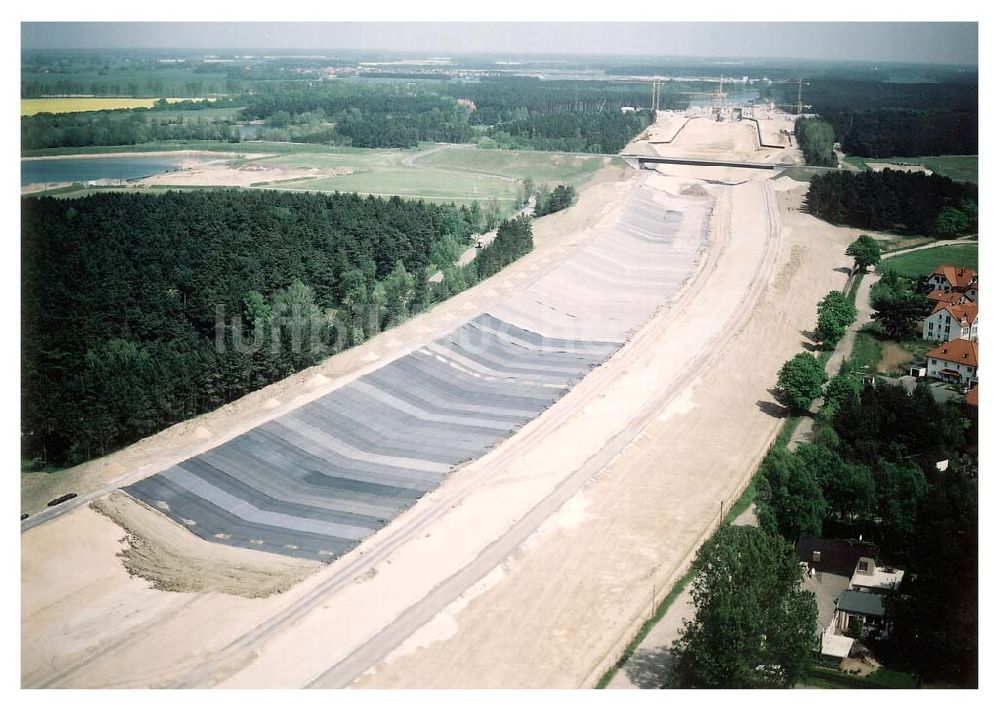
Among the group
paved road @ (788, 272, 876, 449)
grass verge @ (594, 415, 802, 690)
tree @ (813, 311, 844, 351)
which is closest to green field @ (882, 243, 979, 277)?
paved road @ (788, 272, 876, 449)

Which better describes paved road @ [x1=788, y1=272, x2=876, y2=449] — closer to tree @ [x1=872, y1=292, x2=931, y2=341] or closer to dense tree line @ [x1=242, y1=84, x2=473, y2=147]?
tree @ [x1=872, y1=292, x2=931, y2=341]

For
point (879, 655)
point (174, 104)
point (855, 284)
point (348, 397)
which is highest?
point (174, 104)

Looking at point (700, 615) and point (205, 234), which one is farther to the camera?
point (205, 234)

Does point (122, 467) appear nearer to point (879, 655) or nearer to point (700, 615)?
point (700, 615)

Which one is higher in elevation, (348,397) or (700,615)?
(348,397)

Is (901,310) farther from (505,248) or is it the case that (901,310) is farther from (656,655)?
(656,655)

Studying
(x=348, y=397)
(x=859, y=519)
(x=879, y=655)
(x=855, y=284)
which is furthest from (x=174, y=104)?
(x=879, y=655)
